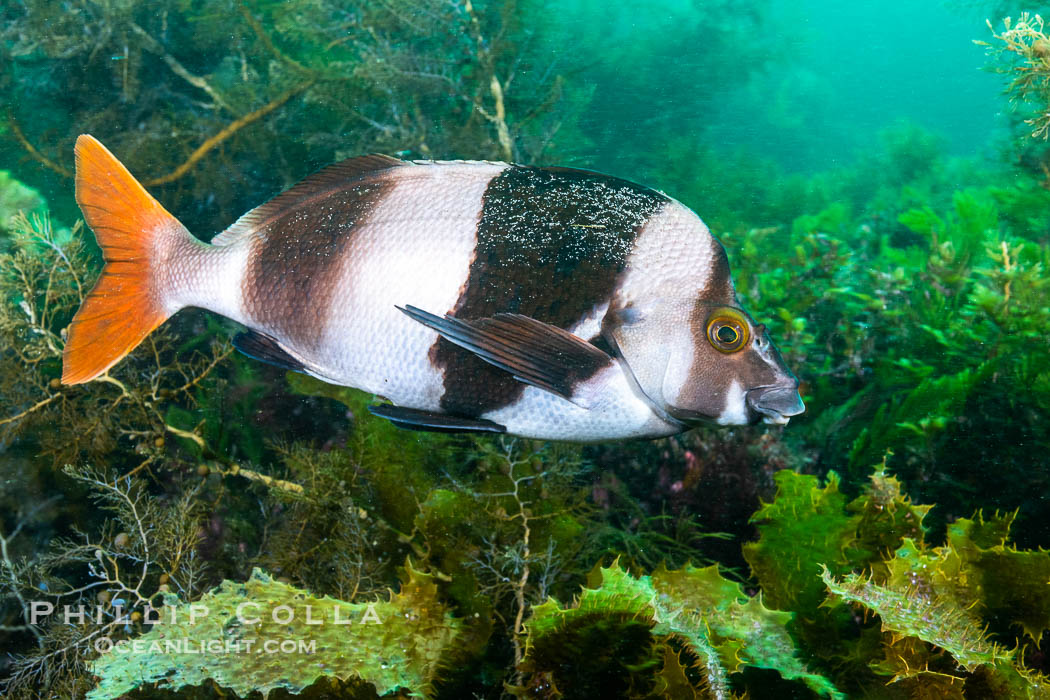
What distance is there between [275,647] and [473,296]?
108 cm

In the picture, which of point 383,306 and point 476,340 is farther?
point 383,306

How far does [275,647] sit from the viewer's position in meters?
1.53

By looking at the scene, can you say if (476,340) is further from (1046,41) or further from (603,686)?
(1046,41)

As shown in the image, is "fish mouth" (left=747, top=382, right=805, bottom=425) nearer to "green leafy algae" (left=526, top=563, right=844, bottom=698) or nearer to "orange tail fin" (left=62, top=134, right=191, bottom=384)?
"green leafy algae" (left=526, top=563, right=844, bottom=698)

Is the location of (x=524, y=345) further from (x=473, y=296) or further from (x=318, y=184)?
(x=318, y=184)

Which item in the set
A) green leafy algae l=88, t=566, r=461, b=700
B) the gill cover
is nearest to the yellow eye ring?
the gill cover

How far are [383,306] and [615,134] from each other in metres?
3.10

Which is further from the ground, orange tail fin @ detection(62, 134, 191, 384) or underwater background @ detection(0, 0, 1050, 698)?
orange tail fin @ detection(62, 134, 191, 384)

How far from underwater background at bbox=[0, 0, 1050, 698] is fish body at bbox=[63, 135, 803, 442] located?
0.53 metres

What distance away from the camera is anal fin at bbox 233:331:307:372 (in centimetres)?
147

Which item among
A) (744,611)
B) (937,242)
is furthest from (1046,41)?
(744,611)

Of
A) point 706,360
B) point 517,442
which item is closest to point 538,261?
point 706,360

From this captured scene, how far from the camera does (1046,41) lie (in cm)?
296

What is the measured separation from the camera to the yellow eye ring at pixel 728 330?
1.25 meters
